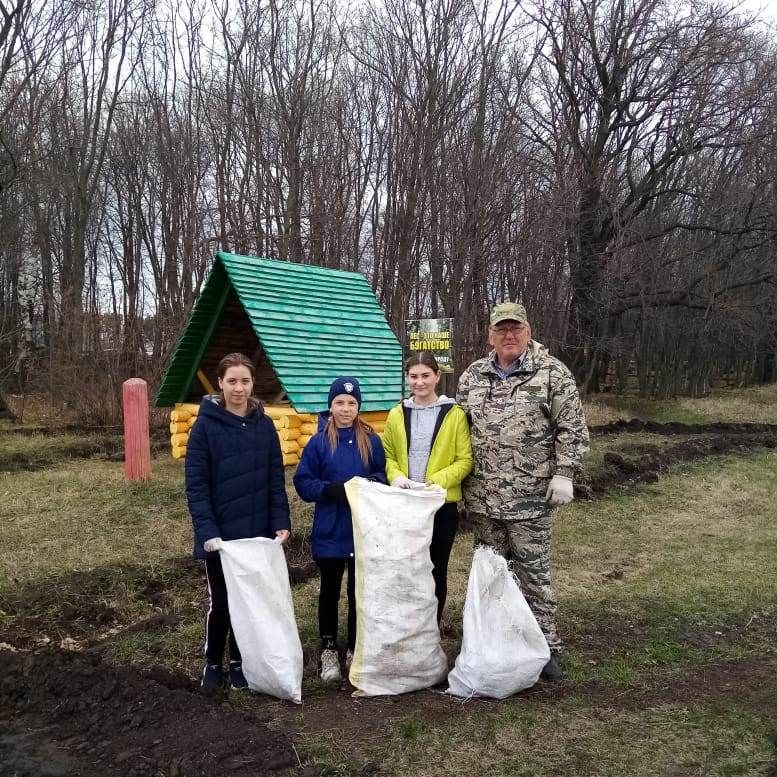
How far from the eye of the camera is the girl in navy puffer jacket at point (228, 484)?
3.41 meters

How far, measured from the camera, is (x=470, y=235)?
1672 cm

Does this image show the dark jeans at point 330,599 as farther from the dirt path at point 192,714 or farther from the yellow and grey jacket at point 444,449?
the yellow and grey jacket at point 444,449

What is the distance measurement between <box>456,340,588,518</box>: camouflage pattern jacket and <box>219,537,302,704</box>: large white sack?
1.20m

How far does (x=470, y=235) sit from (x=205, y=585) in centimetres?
1293

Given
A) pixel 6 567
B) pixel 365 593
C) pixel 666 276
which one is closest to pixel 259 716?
pixel 365 593

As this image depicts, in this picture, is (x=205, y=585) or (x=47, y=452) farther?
(x=47, y=452)

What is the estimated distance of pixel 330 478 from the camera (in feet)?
11.9

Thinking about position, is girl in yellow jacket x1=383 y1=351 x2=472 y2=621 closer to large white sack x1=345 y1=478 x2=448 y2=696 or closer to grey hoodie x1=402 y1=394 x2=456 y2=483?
grey hoodie x1=402 y1=394 x2=456 y2=483

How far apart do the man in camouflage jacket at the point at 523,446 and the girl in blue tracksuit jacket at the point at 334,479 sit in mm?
579

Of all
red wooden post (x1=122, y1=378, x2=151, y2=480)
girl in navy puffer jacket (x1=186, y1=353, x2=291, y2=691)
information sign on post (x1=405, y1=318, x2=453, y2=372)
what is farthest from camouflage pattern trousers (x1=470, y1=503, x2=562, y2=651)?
red wooden post (x1=122, y1=378, x2=151, y2=480)

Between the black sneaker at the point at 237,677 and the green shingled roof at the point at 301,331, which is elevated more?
the green shingled roof at the point at 301,331

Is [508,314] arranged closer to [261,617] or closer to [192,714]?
[261,617]

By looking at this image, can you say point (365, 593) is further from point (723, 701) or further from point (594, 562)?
point (594, 562)

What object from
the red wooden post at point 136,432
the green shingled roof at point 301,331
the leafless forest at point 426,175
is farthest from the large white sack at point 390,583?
the leafless forest at point 426,175
